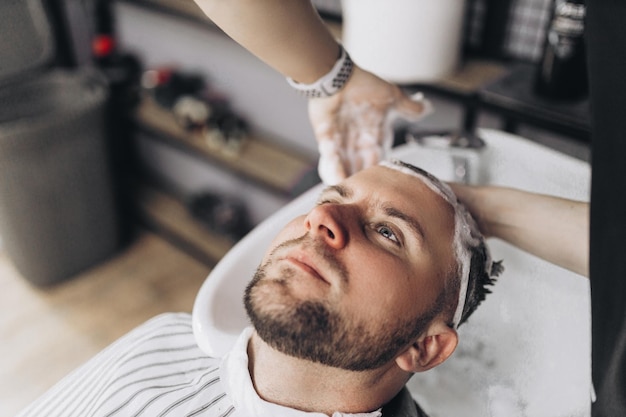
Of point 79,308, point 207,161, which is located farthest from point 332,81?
point 79,308

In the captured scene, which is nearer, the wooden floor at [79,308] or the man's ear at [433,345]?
the man's ear at [433,345]

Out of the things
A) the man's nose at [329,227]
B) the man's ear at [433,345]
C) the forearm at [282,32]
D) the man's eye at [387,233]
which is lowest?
the man's ear at [433,345]

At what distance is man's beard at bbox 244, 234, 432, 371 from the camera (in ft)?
2.83

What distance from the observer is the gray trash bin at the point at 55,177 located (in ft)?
7.19

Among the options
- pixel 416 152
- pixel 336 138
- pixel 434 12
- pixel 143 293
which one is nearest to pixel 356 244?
pixel 336 138

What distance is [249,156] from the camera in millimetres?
2295

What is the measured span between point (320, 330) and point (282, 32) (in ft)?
1.57

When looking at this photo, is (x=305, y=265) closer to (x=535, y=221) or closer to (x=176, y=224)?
(x=535, y=221)

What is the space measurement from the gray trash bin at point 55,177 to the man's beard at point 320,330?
162 cm

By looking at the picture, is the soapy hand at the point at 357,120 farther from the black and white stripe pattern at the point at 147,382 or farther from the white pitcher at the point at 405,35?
the black and white stripe pattern at the point at 147,382

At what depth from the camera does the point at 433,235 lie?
3.19ft

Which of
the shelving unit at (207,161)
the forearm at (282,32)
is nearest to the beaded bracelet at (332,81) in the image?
the forearm at (282,32)

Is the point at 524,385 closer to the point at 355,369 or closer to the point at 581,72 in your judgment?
the point at 355,369

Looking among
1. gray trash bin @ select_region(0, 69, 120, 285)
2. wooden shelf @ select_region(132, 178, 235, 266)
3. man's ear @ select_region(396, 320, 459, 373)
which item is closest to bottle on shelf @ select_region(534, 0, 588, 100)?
man's ear @ select_region(396, 320, 459, 373)
